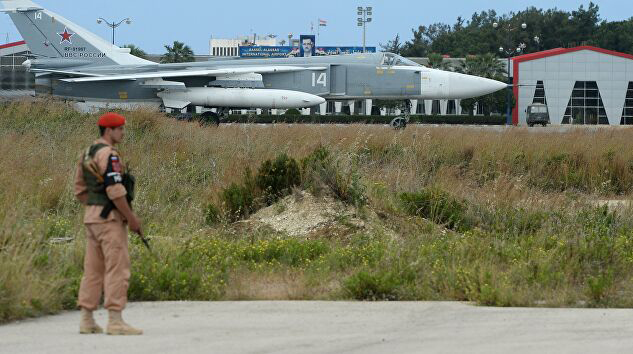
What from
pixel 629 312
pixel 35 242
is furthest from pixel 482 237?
pixel 35 242

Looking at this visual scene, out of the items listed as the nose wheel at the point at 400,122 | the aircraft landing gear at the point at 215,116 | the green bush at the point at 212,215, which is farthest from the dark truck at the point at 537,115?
the green bush at the point at 212,215

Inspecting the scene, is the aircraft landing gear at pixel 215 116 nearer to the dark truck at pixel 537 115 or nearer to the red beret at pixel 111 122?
the dark truck at pixel 537 115

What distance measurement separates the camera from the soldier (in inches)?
235

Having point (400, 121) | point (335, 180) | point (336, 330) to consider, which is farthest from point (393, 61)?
point (336, 330)

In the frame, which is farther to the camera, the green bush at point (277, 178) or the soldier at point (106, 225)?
the green bush at point (277, 178)

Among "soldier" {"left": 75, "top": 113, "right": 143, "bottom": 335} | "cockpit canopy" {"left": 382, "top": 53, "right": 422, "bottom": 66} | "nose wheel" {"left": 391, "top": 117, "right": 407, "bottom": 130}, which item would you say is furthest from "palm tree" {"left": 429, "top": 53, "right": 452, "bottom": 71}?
"soldier" {"left": 75, "top": 113, "right": 143, "bottom": 335}

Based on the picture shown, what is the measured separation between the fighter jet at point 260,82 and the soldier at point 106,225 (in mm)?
24146

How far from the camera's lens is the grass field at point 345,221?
7746 mm

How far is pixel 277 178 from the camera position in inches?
495

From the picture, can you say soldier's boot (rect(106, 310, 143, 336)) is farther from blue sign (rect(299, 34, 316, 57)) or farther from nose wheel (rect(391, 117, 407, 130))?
blue sign (rect(299, 34, 316, 57))

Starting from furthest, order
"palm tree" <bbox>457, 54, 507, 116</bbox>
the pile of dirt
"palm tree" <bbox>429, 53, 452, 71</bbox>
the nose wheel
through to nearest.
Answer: "palm tree" <bbox>429, 53, 452, 71</bbox>
"palm tree" <bbox>457, 54, 507, 116</bbox>
the nose wheel
the pile of dirt

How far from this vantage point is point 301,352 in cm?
579

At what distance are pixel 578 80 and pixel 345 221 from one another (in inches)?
2120

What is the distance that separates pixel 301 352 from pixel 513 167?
13.9 m
